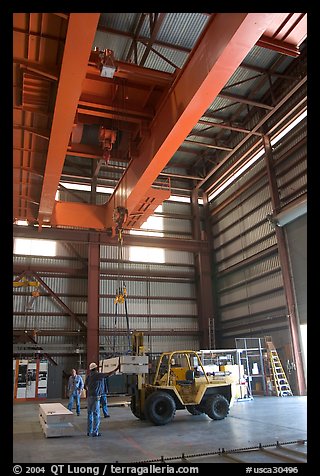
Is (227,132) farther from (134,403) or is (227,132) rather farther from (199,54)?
(134,403)

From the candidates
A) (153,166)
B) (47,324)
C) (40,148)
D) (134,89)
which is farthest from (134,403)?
(47,324)

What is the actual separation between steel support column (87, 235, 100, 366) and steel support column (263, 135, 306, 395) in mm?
8157

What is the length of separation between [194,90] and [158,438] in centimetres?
617

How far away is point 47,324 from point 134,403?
386 inches

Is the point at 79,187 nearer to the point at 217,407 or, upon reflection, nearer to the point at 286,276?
the point at 286,276

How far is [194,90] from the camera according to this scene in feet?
23.2

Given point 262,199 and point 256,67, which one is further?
point 262,199

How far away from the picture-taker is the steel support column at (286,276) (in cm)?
1442

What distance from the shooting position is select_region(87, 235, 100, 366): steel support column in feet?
56.7

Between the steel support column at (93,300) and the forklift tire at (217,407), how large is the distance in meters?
8.86

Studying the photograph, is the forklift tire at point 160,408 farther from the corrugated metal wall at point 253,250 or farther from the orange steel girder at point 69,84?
the corrugated metal wall at point 253,250

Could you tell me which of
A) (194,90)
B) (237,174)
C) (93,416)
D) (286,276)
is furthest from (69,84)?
(237,174)

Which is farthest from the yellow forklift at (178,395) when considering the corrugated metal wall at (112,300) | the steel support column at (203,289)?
the steel support column at (203,289)

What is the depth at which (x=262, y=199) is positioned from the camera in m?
17.5
